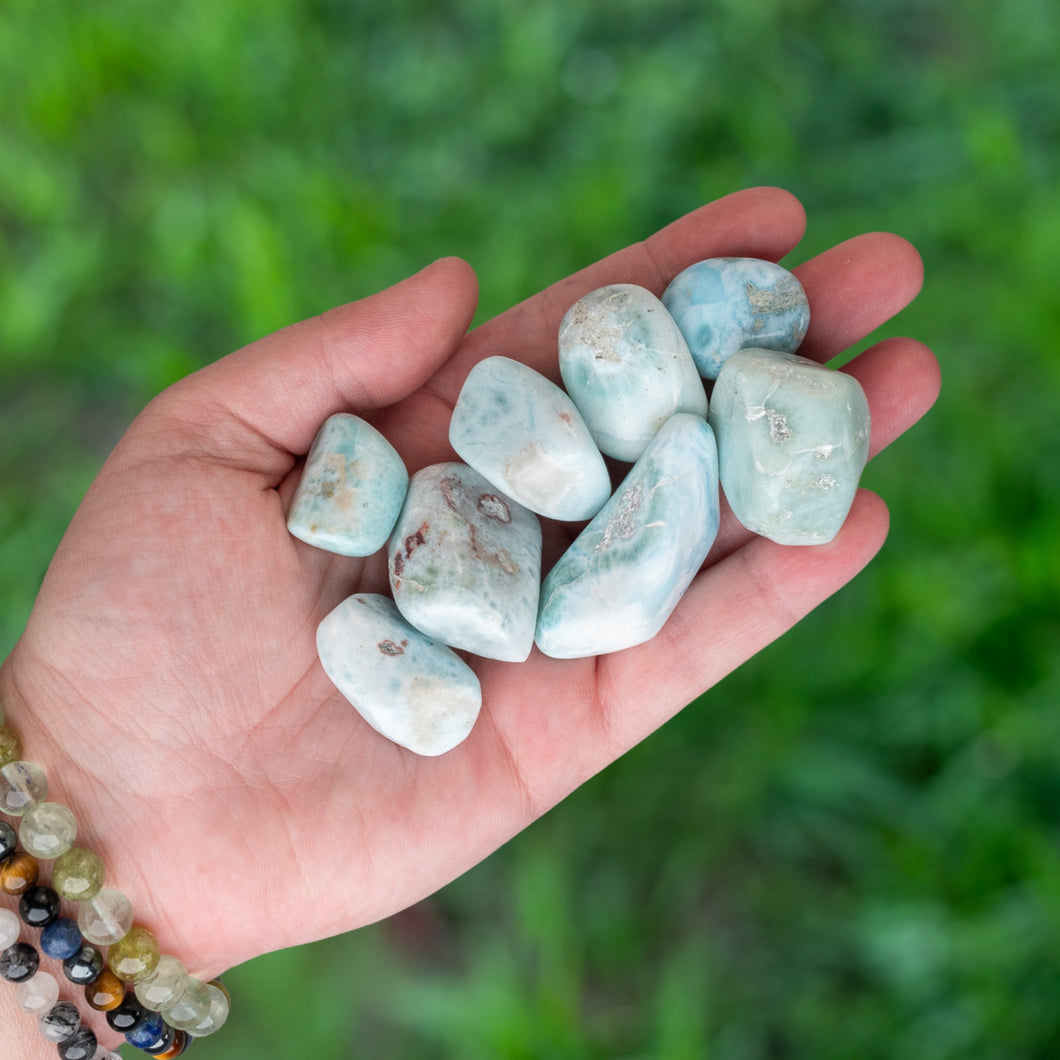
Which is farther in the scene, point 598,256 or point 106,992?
point 598,256

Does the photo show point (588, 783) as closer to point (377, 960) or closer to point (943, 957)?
point (377, 960)

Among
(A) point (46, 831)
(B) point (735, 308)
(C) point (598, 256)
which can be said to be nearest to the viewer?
(A) point (46, 831)

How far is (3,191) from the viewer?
1826 mm

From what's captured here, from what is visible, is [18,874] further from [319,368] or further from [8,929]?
[319,368]

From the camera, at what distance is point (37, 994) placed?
1.08 m

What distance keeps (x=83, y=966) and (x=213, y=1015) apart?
15 centimetres

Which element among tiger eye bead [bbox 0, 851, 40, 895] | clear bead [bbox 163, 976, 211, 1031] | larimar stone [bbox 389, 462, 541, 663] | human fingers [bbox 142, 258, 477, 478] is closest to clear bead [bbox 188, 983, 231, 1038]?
clear bead [bbox 163, 976, 211, 1031]

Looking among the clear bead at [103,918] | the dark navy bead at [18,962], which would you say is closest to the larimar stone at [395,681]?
the clear bead at [103,918]

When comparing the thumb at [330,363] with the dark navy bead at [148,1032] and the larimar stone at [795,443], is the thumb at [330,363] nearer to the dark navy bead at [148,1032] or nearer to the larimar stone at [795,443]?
the larimar stone at [795,443]

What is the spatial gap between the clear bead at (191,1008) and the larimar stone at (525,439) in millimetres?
628

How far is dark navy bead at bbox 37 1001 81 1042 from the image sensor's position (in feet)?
3.50

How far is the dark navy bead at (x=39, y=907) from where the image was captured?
3.53 ft

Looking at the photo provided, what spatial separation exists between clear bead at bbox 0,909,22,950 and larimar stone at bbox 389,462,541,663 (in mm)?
510

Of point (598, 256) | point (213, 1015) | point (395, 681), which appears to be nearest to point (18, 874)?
point (213, 1015)
